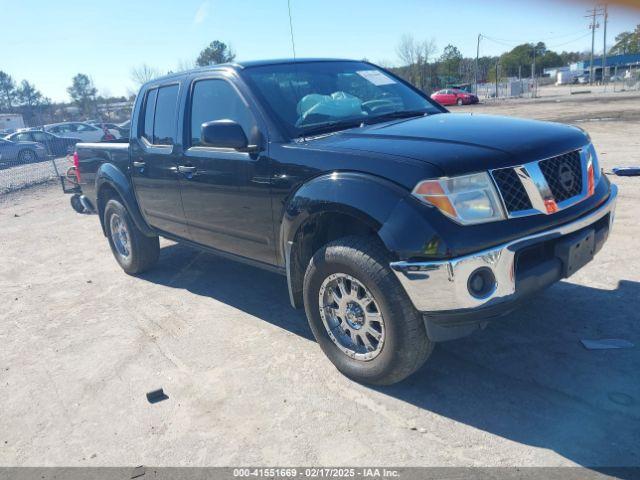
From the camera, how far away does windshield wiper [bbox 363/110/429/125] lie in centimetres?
368

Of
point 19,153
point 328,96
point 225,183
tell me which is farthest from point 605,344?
point 19,153

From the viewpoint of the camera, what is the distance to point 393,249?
8.70 feet

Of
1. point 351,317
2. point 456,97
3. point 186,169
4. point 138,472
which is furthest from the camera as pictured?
point 456,97

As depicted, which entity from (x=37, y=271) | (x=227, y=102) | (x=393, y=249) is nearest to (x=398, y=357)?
(x=393, y=249)

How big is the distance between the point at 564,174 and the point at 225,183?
2.25 meters

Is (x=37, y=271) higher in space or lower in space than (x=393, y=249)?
lower

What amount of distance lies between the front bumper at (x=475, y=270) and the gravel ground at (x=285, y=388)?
0.62 metres

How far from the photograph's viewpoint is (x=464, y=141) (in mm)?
2865

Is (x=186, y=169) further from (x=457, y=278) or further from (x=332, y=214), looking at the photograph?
(x=457, y=278)

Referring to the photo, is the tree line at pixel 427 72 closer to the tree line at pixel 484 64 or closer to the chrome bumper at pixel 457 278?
the tree line at pixel 484 64

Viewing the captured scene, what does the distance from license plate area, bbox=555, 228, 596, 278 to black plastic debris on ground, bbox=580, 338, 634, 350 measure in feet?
2.21

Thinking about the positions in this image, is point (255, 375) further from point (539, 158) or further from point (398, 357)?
point (539, 158)

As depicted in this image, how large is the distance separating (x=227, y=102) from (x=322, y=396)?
7.24 ft

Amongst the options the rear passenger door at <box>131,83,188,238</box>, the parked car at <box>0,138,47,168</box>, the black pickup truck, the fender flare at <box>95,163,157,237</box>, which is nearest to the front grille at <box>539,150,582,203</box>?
the black pickup truck
